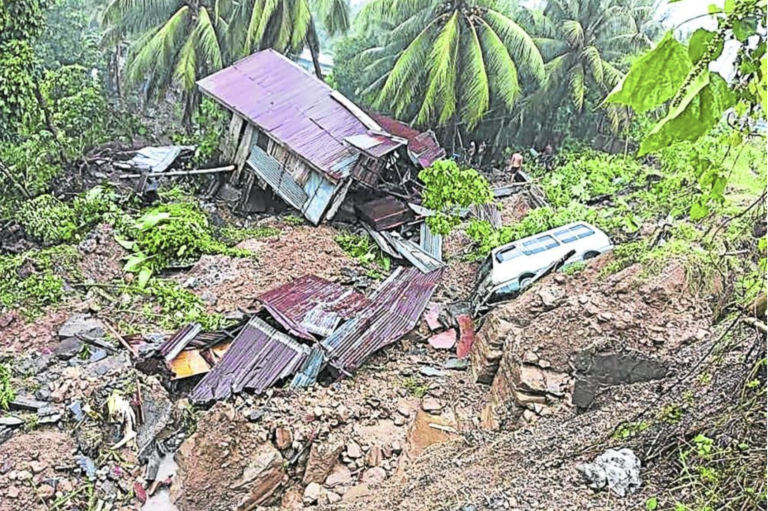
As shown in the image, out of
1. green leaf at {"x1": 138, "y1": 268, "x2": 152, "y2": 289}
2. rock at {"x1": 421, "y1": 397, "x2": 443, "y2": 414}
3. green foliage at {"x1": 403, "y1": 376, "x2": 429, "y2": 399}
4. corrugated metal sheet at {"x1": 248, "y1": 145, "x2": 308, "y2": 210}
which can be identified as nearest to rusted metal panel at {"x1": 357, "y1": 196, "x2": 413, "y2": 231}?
corrugated metal sheet at {"x1": 248, "y1": 145, "x2": 308, "y2": 210}

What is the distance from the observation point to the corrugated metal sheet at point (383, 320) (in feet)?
25.2

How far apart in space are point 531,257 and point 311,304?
3.26 metres

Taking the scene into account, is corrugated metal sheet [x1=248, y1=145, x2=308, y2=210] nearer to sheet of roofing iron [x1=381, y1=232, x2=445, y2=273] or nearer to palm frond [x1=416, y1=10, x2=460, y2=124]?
sheet of roofing iron [x1=381, y1=232, x2=445, y2=273]

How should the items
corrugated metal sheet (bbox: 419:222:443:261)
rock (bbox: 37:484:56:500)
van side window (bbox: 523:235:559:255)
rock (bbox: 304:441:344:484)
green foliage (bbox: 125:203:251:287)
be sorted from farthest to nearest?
1. corrugated metal sheet (bbox: 419:222:443:261)
2. green foliage (bbox: 125:203:251:287)
3. van side window (bbox: 523:235:559:255)
4. rock (bbox: 304:441:344:484)
5. rock (bbox: 37:484:56:500)

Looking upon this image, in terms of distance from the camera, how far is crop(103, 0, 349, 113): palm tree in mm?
15781

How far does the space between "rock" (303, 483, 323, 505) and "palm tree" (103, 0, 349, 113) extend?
495 inches

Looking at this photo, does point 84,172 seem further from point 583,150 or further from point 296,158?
point 583,150

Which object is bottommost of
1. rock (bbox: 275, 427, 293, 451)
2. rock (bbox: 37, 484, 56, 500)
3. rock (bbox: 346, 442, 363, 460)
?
rock (bbox: 37, 484, 56, 500)

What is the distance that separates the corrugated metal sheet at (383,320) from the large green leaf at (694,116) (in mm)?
6500

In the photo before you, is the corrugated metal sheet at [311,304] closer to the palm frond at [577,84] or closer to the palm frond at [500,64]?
the palm frond at [500,64]

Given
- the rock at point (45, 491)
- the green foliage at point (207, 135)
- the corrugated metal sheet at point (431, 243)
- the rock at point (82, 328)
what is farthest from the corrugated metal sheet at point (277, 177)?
the rock at point (45, 491)

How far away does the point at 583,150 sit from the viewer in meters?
18.1

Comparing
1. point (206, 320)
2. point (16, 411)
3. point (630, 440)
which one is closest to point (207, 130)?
point (206, 320)

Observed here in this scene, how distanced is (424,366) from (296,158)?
206 inches
